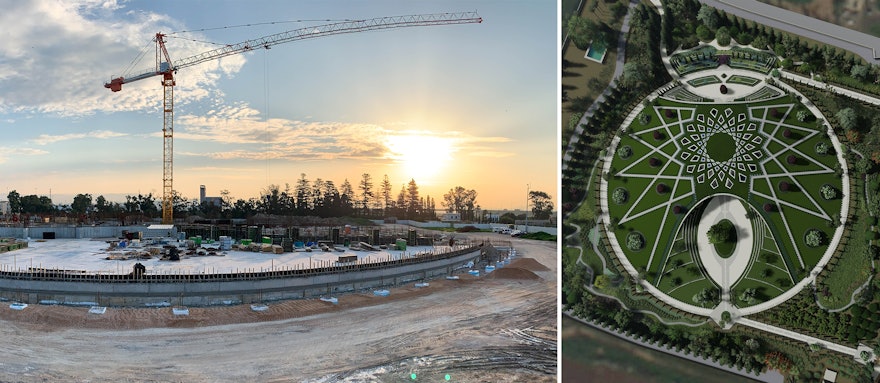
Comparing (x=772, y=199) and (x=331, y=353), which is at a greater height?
(x=772, y=199)

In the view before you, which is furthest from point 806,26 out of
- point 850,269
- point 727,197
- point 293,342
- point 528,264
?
point 528,264

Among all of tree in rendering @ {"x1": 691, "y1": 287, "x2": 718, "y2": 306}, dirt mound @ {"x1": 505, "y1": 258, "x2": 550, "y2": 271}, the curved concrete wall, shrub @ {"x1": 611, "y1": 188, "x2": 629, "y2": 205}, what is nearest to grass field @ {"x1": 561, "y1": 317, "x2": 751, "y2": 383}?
tree in rendering @ {"x1": 691, "y1": 287, "x2": 718, "y2": 306}

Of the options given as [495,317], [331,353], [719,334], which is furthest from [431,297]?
[719,334]

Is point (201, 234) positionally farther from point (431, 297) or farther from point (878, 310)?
point (878, 310)

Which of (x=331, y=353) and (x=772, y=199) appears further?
(x=331, y=353)

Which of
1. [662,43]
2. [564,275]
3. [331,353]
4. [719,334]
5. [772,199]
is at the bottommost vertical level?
[331,353]
